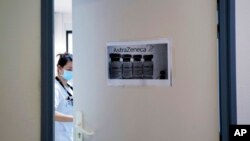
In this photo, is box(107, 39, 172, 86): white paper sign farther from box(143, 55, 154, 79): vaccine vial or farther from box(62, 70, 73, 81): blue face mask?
box(62, 70, 73, 81): blue face mask

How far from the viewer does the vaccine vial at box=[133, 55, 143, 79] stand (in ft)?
5.31

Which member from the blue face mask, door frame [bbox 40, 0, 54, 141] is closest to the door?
door frame [bbox 40, 0, 54, 141]

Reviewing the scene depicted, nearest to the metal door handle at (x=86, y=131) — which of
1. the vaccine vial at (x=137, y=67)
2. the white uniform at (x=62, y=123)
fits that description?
the vaccine vial at (x=137, y=67)

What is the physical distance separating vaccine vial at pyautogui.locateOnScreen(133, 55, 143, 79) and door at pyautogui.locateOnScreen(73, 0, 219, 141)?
74mm

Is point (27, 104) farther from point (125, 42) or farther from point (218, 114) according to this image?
point (218, 114)

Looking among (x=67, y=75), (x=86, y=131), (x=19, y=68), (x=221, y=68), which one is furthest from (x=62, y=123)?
(x=221, y=68)

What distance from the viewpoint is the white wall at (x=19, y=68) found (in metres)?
1.26

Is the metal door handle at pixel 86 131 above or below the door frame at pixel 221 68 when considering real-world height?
below

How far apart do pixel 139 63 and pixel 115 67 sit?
0.52 feet

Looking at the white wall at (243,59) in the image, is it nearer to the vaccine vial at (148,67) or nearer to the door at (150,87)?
the door at (150,87)

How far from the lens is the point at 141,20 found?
1.60 metres

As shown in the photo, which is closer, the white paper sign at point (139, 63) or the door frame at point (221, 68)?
the door frame at point (221, 68)

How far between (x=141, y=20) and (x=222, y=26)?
0.50m

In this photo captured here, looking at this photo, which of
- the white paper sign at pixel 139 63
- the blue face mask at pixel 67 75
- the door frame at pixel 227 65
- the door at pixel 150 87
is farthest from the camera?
the blue face mask at pixel 67 75
